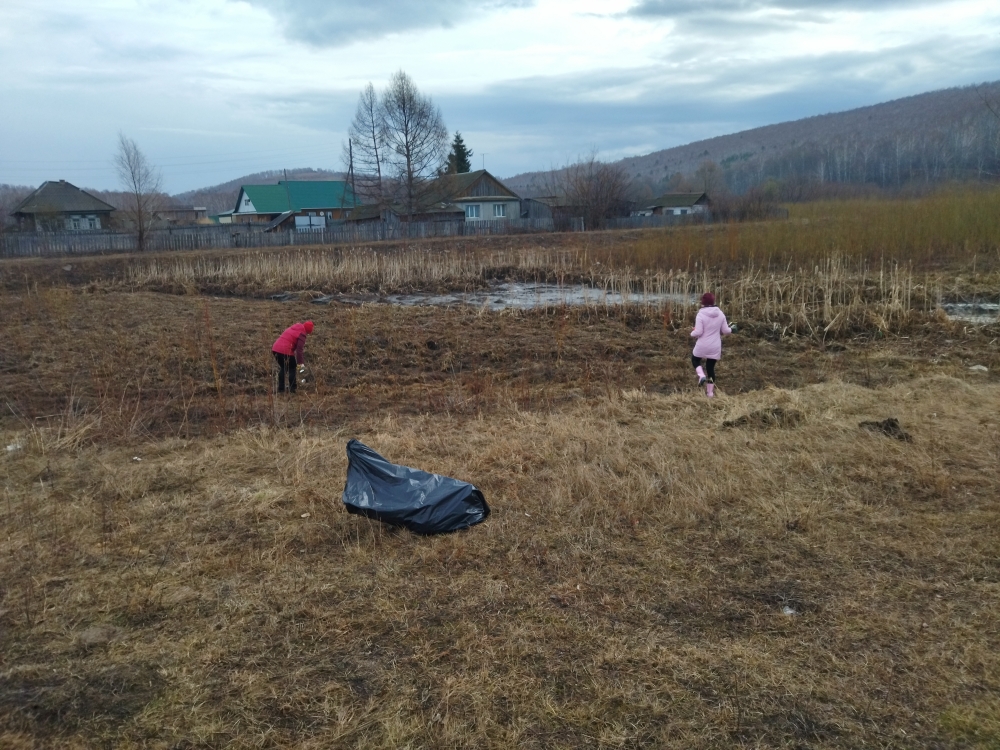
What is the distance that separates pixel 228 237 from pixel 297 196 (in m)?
23.2

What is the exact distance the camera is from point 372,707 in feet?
9.52

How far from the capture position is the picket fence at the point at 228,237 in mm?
31188

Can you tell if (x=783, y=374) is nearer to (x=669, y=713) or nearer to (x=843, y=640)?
(x=843, y=640)

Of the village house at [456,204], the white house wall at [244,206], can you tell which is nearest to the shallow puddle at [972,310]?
the village house at [456,204]

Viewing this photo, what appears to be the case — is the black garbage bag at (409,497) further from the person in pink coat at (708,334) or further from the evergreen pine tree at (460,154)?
the evergreen pine tree at (460,154)

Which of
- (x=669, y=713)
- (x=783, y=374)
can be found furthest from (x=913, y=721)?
(x=783, y=374)

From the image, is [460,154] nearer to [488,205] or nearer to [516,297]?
[488,205]

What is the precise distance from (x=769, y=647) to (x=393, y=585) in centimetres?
181

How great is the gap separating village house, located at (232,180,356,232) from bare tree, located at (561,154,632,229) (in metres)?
15.7

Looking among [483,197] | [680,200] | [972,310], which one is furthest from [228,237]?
[680,200]

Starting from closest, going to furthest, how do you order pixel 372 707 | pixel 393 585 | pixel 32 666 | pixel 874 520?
1. pixel 372 707
2. pixel 32 666
3. pixel 393 585
4. pixel 874 520

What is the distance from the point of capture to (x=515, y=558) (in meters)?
4.14

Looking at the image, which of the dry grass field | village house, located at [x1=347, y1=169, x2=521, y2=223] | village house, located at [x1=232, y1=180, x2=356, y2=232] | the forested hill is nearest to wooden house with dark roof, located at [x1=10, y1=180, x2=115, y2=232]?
village house, located at [x1=232, y1=180, x2=356, y2=232]

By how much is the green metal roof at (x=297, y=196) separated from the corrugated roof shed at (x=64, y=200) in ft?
37.2
